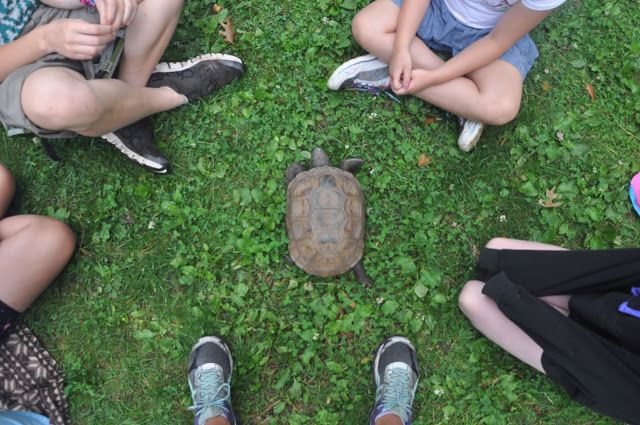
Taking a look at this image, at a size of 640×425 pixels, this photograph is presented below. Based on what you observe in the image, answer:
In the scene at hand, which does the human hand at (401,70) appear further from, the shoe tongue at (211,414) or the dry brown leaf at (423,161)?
the shoe tongue at (211,414)

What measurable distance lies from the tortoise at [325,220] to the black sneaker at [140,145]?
0.77 metres

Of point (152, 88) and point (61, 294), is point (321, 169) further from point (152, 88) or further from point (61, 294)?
point (61, 294)

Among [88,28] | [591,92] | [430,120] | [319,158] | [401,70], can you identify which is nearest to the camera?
[88,28]

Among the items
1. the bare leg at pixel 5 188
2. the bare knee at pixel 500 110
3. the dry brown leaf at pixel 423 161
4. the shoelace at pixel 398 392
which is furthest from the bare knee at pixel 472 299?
the bare leg at pixel 5 188

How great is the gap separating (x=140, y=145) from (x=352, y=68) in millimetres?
1327

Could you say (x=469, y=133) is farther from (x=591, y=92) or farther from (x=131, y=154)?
(x=131, y=154)

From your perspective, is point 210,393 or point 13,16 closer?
point 13,16

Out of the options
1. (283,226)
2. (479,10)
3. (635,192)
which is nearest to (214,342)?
(283,226)

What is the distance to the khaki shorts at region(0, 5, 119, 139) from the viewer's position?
2266mm

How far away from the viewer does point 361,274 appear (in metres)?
2.85

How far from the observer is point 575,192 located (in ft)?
9.98

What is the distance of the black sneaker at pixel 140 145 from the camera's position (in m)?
2.76

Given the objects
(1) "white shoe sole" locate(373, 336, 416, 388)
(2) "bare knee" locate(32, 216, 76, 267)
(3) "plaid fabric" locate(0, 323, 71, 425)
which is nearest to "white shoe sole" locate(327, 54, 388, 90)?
(1) "white shoe sole" locate(373, 336, 416, 388)

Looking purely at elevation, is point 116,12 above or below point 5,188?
above
